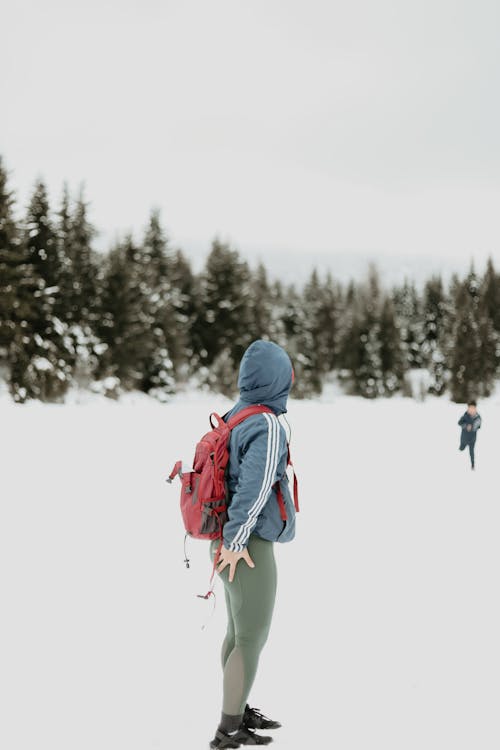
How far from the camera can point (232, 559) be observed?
3.13 m

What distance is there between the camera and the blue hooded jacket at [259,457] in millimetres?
3070

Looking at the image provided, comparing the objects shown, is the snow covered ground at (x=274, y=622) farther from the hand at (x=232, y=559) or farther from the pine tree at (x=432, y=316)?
the pine tree at (x=432, y=316)

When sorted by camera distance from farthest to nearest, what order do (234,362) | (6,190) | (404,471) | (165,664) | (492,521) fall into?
(234,362) → (6,190) → (404,471) → (492,521) → (165,664)

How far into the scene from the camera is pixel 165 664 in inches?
175

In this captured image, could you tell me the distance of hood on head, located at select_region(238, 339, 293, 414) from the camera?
327 centimetres

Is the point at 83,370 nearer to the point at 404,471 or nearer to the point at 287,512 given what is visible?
the point at 404,471

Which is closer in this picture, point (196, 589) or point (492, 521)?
point (196, 589)

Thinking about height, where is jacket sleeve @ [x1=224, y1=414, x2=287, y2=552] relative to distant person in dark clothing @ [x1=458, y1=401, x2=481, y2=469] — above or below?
above

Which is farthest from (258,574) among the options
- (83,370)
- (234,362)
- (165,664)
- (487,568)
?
(234,362)

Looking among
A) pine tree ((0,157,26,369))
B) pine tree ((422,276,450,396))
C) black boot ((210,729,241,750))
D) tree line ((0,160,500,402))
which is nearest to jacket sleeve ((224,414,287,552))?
black boot ((210,729,241,750))

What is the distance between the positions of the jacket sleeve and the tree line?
21597mm

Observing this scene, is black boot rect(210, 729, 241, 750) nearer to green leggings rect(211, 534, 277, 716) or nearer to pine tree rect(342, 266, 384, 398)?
green leggings rect(211, 534, 277, 716)

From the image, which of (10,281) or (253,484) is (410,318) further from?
(253,484)

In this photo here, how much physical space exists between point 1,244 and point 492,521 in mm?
23629
